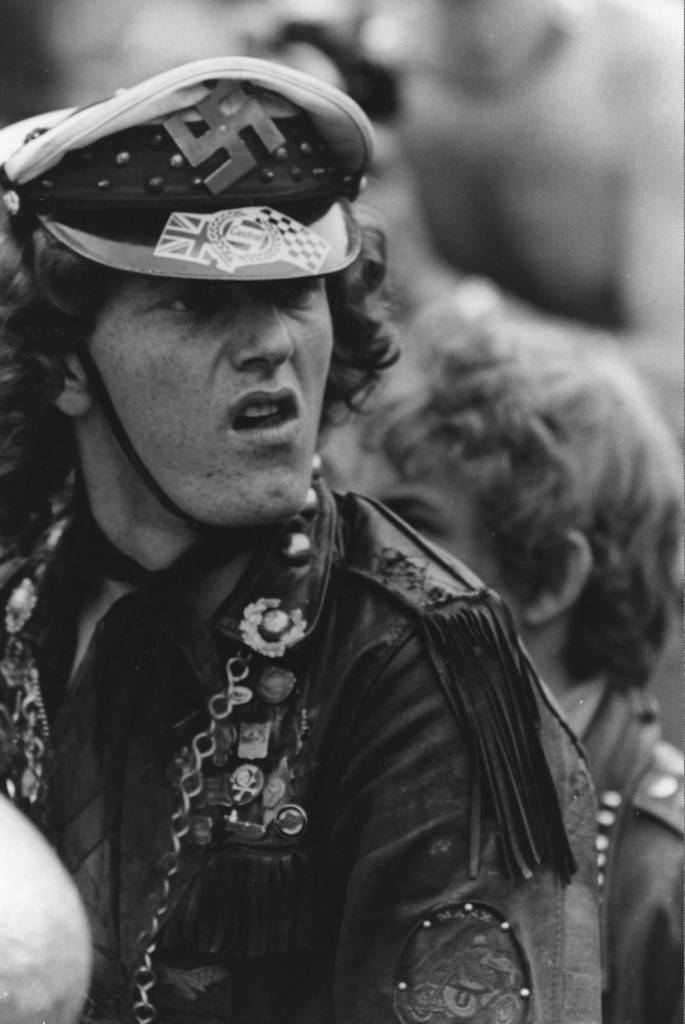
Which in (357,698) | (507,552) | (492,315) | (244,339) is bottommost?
(492,315)

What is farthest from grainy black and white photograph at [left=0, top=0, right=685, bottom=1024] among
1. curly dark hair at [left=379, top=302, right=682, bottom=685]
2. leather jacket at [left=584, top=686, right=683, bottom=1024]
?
leather jacket at [left=584, top=686, right=683, bottom=1024]

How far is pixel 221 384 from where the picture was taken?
6.57ft

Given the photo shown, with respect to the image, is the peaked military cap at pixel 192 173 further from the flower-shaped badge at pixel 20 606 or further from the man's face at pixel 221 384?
the flower-shaped badge at pixel 20 606

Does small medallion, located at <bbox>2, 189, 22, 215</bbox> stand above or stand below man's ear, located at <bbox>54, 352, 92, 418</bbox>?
above

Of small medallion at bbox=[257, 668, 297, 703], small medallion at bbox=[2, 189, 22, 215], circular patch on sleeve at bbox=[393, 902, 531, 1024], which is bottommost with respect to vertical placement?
circular patch on sleeve at bbox=[393, 902, 531, 1024]

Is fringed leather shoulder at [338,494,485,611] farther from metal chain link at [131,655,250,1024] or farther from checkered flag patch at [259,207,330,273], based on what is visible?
checkered flag patch at [259,207,330,273]

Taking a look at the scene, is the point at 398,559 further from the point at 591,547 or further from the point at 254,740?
the point at 591,547

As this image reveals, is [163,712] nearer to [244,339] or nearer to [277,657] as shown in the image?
[277,657]

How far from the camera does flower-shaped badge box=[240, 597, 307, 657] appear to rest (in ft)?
6.75

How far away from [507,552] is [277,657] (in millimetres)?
783

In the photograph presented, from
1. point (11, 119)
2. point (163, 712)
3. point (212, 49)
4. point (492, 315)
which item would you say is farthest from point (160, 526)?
point (492, 315)

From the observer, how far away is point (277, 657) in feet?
6.75

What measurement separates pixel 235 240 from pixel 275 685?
0.45 meters

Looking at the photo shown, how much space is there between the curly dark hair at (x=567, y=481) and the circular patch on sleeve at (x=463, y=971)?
80 cm
